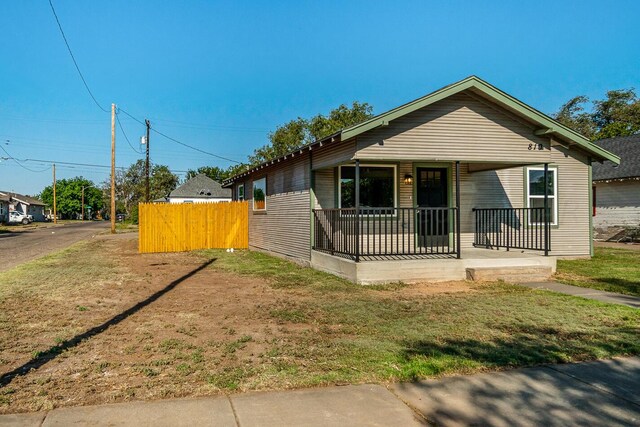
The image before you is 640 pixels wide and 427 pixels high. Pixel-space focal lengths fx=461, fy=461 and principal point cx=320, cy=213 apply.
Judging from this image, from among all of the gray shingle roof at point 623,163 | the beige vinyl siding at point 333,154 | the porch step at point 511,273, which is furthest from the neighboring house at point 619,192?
the beige vinyl siding at point 333,154

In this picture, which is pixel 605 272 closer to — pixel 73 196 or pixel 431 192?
pixel 431 192

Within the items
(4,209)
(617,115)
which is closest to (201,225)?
(617,115)

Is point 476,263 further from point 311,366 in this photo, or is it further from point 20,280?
point 20,280

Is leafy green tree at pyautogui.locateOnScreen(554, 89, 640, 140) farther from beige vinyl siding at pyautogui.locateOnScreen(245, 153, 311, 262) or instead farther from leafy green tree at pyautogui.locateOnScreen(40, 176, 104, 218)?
leafy green tree at pyautogui.locateOnScreen(40, 176, 104, 218)

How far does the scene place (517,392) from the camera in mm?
3697

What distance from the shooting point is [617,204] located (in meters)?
20.4

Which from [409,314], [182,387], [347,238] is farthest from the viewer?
[347,238]

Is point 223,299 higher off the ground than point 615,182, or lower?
lower

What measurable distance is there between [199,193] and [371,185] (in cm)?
3657

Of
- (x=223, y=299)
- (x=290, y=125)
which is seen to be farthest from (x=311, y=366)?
(x=290, y=125)

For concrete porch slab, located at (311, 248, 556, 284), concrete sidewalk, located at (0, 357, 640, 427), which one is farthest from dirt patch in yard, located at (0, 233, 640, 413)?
concrete porch slab, located at (311, 248, 556, 284)

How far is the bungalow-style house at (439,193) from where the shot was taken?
9.59 m

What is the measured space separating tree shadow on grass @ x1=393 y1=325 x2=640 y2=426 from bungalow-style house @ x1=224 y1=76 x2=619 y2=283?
4.37 m

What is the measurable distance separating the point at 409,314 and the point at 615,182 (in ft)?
60.6
